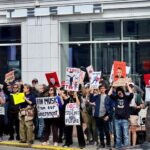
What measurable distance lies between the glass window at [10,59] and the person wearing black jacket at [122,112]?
8.02 metres

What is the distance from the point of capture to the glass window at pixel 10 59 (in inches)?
849

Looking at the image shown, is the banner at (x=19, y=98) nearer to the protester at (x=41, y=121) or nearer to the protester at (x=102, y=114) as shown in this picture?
the protester at (x=41, y=121)

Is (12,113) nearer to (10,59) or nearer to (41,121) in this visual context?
(41,121)

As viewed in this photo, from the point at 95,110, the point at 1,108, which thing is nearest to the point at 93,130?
the point at 95,110

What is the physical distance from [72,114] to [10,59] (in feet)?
24.4

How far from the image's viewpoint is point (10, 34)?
2186cm

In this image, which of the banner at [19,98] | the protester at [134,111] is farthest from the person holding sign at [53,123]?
the protester at [134,111]

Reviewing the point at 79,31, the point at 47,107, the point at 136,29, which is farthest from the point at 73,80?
the point at 79,31

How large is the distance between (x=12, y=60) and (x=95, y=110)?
25.8 feet

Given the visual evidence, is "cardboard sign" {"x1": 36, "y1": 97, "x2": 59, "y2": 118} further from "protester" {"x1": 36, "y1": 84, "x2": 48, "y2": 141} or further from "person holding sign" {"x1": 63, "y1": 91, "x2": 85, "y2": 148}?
"person holding sign" {"x1": 63, "y1": 91, "x2": 85, "y2": 148}

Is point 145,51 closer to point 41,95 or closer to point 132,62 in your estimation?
point 132,62

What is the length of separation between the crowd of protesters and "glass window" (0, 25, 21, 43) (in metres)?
4.95

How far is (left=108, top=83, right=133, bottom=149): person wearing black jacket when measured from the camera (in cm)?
1420

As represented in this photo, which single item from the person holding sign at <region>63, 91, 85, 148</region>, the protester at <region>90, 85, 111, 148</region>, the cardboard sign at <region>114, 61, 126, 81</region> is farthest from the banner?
the cardboard sign at <region>114, 61, 126, 81</region>
